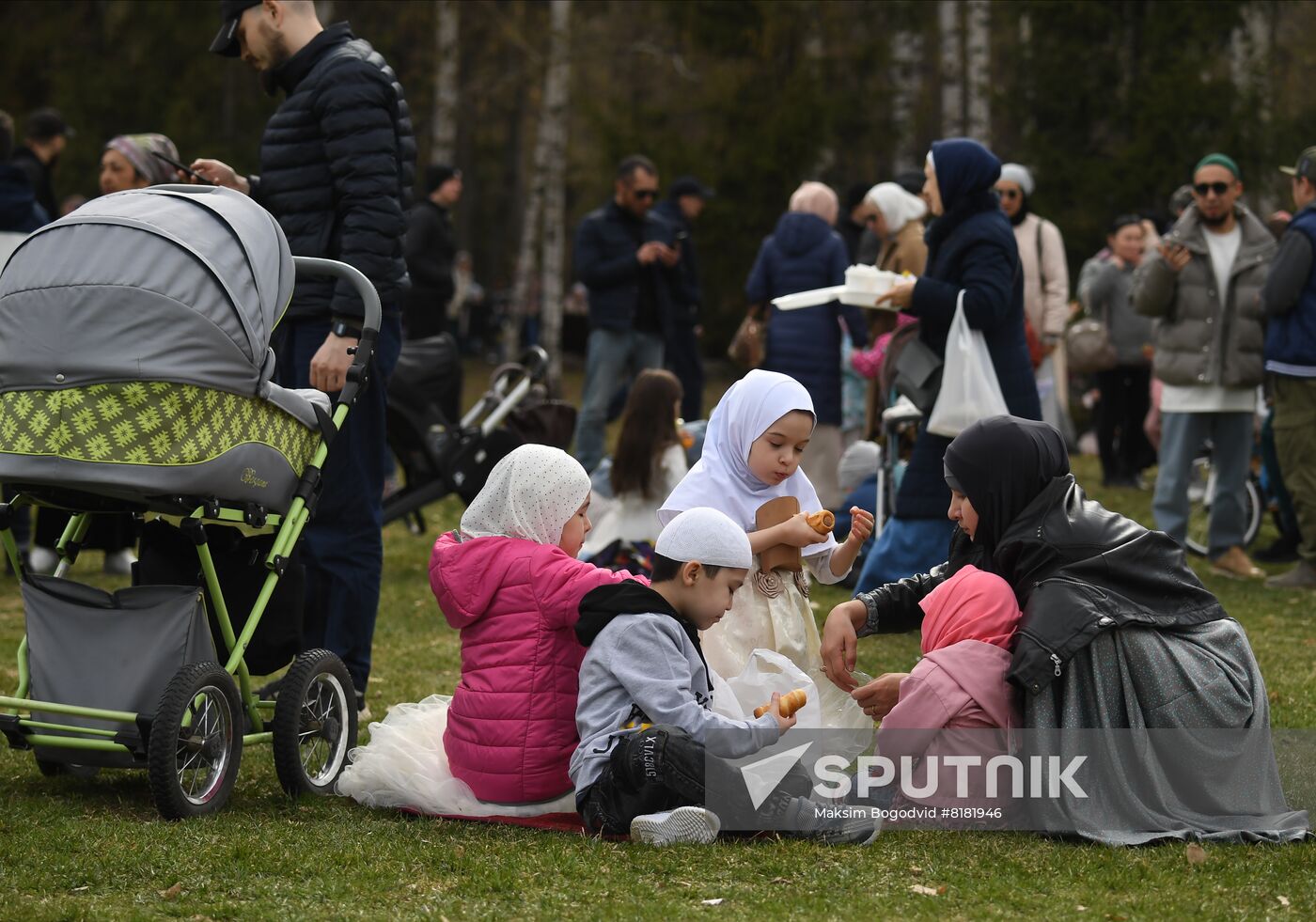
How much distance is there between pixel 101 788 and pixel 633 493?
13.4 ft

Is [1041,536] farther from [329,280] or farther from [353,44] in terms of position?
[353,44]

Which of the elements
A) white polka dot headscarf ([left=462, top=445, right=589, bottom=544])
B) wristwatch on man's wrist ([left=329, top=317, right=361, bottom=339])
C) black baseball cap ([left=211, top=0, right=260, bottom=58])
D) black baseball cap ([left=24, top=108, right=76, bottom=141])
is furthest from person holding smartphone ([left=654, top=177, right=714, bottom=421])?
white polka dot headscarf ([left=462, top=445, right=589, bottom=544])

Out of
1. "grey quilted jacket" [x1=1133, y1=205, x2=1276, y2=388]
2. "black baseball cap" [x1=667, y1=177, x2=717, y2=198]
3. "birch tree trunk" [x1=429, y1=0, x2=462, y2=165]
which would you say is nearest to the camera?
"grey quilted jacket" [x1=1133, y1=205, x2=1276, y2=388]

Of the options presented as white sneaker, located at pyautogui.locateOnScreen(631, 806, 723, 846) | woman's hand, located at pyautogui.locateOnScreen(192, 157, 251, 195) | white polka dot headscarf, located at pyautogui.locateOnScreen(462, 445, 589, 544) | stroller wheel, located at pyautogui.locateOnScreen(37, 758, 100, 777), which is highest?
woman's hand, located at pyautogui.locateOnScreen(192, 157, 251, 195)

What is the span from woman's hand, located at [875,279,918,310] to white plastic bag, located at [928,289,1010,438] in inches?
8.2

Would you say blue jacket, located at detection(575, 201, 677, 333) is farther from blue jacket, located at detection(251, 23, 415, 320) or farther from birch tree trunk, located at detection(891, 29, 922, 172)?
birch tree trunk, located at detection(891, 29, 922, 172)

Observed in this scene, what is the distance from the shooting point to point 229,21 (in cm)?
581

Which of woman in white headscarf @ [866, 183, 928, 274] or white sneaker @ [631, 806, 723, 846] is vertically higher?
woman in white headscarf @ [866, 183, 928, 274]

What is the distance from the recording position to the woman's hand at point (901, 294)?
7.29m

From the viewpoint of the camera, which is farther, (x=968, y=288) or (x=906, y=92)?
(x=906, y=92)

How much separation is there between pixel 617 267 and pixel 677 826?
25.6 ft

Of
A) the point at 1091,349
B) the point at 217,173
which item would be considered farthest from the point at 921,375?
the point at 1091,349

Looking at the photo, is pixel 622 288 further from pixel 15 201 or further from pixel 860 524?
pixel 860 524

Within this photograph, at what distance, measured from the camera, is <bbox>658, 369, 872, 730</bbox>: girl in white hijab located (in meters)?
5.25
